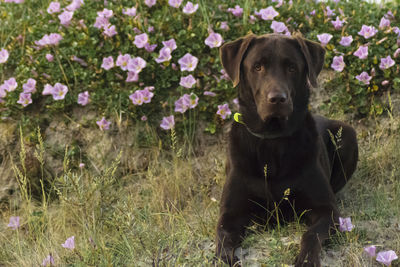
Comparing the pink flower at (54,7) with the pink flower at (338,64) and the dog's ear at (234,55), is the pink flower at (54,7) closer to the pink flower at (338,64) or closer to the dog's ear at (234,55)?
the dog's ear at (234,55)

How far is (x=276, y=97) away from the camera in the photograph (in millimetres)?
2953

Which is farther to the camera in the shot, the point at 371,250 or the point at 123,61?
the point at 123,61

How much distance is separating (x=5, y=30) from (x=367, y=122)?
380cm

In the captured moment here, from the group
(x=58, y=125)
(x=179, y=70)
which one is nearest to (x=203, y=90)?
(x=179, y=70)

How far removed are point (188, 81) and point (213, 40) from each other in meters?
0.45

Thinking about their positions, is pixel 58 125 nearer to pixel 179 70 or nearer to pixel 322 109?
pixel 179 70

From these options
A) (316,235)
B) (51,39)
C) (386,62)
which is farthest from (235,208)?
(51,39)

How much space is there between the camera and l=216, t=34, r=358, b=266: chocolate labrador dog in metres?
3.16

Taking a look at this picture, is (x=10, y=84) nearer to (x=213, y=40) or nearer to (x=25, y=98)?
(x=25, y=98)

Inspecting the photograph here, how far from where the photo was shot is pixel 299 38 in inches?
132

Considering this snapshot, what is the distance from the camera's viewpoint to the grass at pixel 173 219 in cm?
295

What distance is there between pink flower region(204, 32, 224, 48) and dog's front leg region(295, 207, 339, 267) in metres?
2.03

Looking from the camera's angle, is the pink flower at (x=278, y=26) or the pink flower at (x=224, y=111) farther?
the pink flower at (x=278, y=26)

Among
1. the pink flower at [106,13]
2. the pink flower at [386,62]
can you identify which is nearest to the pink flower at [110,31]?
the pink flower at [106,13]
